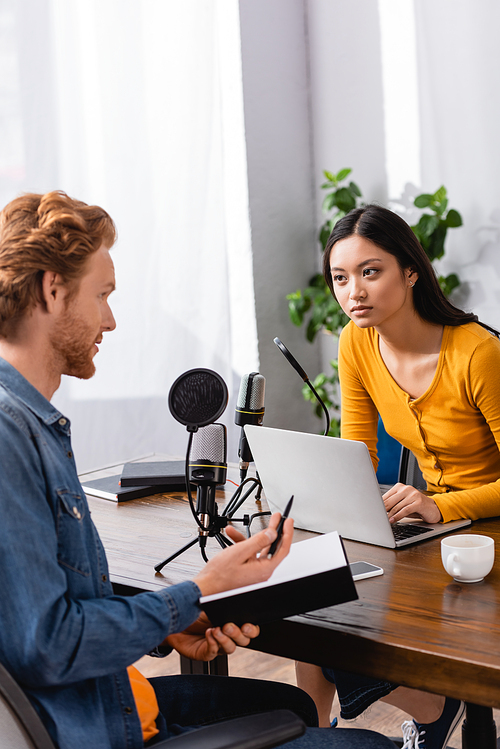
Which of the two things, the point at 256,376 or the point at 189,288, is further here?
the point at 189,288

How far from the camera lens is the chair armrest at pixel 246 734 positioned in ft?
2.71

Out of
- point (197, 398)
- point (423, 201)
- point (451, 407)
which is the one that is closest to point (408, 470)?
point (451, 407)

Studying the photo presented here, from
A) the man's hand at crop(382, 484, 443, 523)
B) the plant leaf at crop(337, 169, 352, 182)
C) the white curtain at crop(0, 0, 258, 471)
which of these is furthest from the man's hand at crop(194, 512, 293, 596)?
the plant leaf at crop(337, 169, 352, 182)

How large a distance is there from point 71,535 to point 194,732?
27 cm

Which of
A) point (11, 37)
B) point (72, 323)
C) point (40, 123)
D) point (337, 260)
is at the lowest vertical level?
point (72, 323)

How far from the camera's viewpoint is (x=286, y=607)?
994 mm

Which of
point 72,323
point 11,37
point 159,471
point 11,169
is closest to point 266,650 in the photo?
point 72,323

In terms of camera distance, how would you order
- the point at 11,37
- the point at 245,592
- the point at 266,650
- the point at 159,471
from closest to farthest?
the point at 245,592
the point at 266,650
the point at 159,471
the point at 11,37

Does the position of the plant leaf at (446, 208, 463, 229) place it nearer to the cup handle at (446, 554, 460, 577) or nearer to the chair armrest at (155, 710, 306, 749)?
the cup handle at (446, 554, 460, 577)

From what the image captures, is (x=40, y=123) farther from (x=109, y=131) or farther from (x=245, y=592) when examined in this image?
(x=245, y=592)

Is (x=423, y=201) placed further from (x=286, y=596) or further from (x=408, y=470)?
(x=286, y=596)

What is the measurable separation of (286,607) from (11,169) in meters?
2.22

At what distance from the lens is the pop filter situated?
133 centimetres

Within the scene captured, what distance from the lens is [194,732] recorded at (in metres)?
0.86
